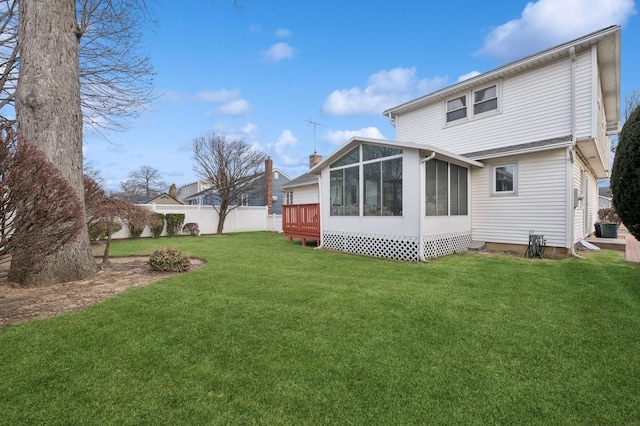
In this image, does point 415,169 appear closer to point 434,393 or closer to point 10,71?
point 434,393

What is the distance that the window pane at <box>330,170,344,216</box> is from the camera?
33.5ft

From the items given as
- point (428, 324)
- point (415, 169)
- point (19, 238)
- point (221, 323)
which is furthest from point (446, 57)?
point (19, 238)

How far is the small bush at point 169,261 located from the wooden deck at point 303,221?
5.30 meters

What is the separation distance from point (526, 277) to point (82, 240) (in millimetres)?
9026

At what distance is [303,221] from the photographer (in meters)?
12.2

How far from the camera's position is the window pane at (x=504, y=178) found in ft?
30.8

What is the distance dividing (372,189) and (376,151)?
1130mm

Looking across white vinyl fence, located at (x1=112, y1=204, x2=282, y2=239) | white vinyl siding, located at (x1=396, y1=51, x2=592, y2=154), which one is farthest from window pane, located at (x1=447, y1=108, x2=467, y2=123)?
white vinyl fence, located at (x1=112, y1=204, x2=282, y2=239)

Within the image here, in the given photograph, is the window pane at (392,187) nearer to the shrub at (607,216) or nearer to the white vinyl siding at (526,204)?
the white vinyl siding at (526,204)

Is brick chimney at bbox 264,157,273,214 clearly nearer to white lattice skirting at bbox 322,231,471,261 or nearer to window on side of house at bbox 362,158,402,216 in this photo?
white lattice skirting at bbox 322,231,471,261

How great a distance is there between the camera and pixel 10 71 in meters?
8.70

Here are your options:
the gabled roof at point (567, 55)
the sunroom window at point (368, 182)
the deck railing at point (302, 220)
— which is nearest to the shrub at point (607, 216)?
the gabled roof at point (567, 55)

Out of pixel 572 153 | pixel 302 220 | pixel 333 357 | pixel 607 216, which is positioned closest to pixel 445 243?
pixel 572 153

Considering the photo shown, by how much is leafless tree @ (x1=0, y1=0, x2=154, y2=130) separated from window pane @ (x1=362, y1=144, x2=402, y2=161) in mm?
6640
